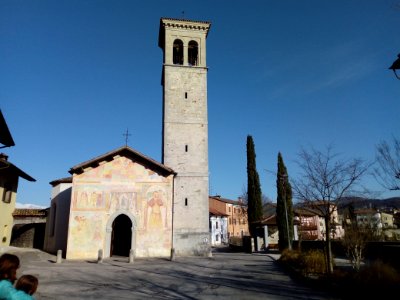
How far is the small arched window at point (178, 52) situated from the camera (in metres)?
28.1

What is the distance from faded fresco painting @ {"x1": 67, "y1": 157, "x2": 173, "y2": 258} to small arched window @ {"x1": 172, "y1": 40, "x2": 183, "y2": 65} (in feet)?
35.6

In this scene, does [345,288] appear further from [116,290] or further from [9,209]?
[9,209]

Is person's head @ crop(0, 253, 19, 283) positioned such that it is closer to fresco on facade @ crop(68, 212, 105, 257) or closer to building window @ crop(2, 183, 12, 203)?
fresco on facade @ crop(68, 212, 105, 257)

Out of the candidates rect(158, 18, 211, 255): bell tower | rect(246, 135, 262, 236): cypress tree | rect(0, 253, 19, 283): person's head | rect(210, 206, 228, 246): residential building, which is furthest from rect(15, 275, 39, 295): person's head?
rect(210, 206, 228, 246): residential building

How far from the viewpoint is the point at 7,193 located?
25.1 meters

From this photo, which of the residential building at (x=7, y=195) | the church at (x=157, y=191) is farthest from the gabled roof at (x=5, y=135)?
the residential building at (x=7, y=195)

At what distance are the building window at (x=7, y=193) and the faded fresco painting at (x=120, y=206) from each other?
700 cm

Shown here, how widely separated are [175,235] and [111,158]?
7.33m

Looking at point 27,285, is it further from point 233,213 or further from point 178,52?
point 233,213

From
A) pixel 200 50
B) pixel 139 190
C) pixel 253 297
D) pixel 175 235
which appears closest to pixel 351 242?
pixel 253 297

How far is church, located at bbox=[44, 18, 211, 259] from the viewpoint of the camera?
21578 millimetres

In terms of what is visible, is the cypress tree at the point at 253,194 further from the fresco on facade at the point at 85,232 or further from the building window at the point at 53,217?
the building window at the point at 53,217

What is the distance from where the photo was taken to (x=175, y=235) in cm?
2289

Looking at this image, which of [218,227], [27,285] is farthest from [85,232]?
[218,227]
